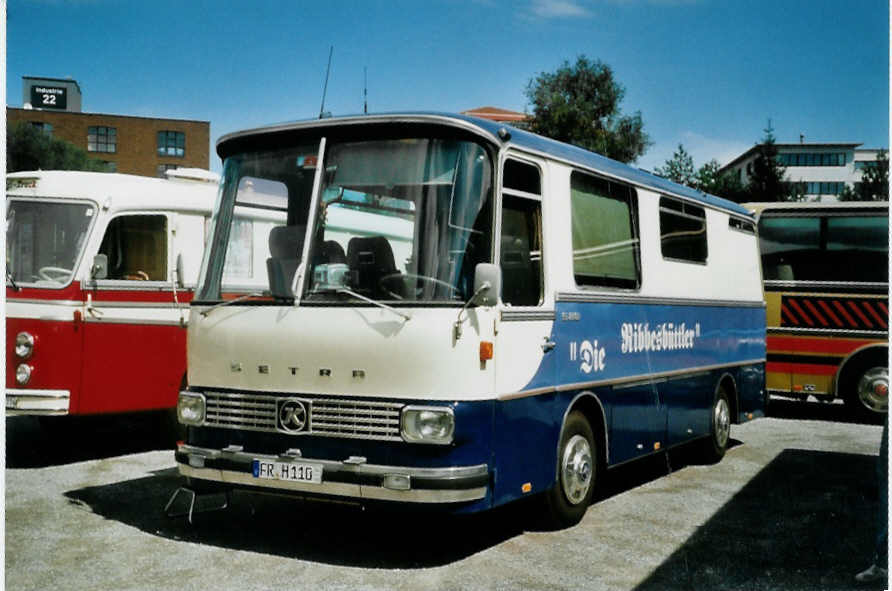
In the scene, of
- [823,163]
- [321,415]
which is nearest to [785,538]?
[321,415]

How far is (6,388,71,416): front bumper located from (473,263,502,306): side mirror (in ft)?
17.2

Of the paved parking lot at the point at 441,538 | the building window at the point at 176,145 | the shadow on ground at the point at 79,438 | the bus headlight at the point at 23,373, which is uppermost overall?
the building window at the point at 176,145

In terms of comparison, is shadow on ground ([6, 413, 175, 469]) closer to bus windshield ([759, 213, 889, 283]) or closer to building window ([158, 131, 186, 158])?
bus windshield ([759, 213, 889, 283])

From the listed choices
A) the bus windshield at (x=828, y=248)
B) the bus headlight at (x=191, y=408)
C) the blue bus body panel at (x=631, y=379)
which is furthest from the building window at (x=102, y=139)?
the bus headlight at (x=191, y=408)

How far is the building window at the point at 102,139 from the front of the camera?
85.4 metres

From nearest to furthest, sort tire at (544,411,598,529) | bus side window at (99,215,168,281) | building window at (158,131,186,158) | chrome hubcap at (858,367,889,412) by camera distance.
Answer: tire at (544,411,598,529), bus side window at (99,215,168,281), chrome hubcap at (858,367,889,412), building window at (158,131,186,158)

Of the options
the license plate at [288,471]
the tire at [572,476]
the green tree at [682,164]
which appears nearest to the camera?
the license plate at [288,471]

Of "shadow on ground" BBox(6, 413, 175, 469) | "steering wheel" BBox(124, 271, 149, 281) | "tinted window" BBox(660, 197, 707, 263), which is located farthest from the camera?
"shadow on ground" BBox(6, 413, 175, 469)

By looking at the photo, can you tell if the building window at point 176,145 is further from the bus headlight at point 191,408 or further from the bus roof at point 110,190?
the bus headlight at point 191,408

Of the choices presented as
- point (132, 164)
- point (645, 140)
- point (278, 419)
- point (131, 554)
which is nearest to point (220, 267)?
point (278, 419)

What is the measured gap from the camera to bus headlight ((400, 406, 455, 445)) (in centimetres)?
638

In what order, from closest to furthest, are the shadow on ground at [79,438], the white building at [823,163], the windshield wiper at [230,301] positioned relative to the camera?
1. the windshield wiper at [230,301]
2. the shadow on ground at [79,438]
3. the white building at [823,163]

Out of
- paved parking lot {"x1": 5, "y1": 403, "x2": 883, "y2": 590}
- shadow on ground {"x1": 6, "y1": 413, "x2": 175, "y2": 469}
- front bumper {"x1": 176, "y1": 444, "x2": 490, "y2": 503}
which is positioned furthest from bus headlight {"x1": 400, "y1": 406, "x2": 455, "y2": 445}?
shadow on ground {"x1": 6, "y1": 413, "x2": 175, "y2": 469}

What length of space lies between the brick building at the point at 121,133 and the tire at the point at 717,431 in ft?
255
